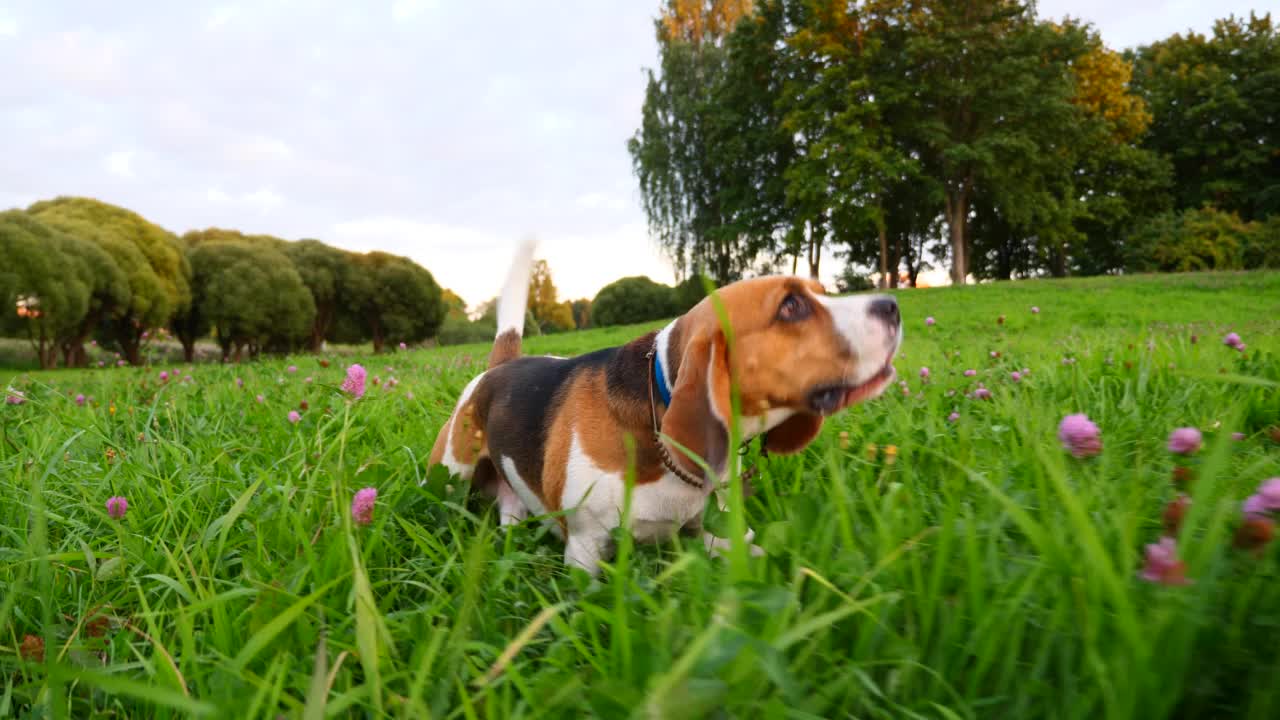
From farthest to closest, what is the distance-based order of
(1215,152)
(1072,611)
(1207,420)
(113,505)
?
(1215,152), (1207,420), (113,505), (1072,611)

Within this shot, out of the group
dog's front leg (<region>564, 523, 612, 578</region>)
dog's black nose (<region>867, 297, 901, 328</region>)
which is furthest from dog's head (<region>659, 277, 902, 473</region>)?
dog's front leg (<region>564, 523, 612, 578</region>)

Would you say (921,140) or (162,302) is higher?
(921,140)

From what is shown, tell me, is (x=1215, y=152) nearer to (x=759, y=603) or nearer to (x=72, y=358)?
(x=759, y=603)

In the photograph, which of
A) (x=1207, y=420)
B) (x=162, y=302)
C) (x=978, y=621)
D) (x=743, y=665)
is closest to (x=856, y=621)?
(x=978, y=621)

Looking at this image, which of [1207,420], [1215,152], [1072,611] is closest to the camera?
[1072,611]

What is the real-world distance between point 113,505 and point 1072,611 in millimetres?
2800

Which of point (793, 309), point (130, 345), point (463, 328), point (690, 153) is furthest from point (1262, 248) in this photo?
point (130, 345)

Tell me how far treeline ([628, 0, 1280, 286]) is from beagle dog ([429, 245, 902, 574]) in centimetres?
2644

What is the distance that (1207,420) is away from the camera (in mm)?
2812

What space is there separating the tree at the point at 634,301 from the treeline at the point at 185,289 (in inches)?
469

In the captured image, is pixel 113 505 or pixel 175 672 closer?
pixel 175 672

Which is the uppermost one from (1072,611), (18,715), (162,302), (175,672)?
(162,302)

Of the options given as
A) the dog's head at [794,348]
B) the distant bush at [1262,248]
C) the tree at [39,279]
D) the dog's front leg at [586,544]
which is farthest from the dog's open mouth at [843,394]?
the distant bush at [1262,248]

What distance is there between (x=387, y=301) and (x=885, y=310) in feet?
153
